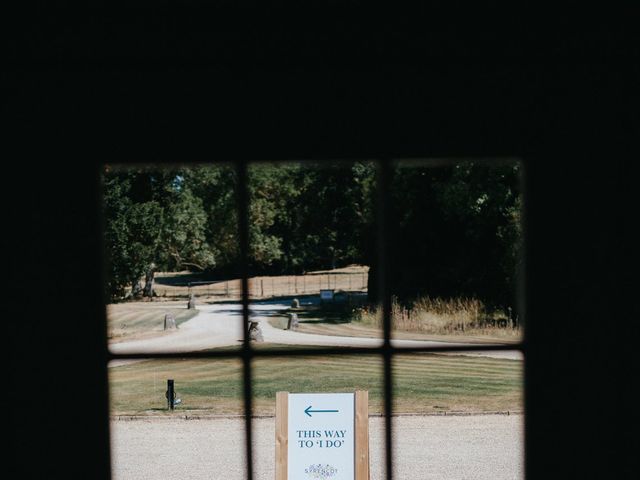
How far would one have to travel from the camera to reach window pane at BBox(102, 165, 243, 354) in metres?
14.7

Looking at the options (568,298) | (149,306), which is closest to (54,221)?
(568,298)

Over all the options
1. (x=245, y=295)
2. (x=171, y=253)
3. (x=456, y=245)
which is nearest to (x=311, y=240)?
(x=171, y=253)

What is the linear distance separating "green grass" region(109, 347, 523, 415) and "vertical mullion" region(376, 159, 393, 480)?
274 inches

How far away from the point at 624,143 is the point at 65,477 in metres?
1.38

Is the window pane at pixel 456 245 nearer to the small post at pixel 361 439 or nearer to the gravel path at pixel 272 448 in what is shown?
the gravel path at pixel 272 448

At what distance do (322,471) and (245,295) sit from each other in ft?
11.1

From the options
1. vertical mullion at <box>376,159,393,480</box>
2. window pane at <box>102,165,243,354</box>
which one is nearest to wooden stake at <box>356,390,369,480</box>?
vertical mullion at <box>376,159,393,480</box>

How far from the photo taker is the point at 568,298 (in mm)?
1285

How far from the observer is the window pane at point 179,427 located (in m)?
7.09

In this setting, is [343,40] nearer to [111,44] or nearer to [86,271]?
[111,44]

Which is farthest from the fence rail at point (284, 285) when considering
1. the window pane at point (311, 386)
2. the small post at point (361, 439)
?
the small post at point (361, 439)

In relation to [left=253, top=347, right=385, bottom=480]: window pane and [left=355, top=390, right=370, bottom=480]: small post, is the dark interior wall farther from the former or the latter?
[left=253, top=347, right=385, bottom=480]: window pane

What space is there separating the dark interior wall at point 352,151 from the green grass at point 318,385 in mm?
6916

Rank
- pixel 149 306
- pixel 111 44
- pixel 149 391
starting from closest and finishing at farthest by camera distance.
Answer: pixel 111 44
pixel 149 391
pixel 149 306
